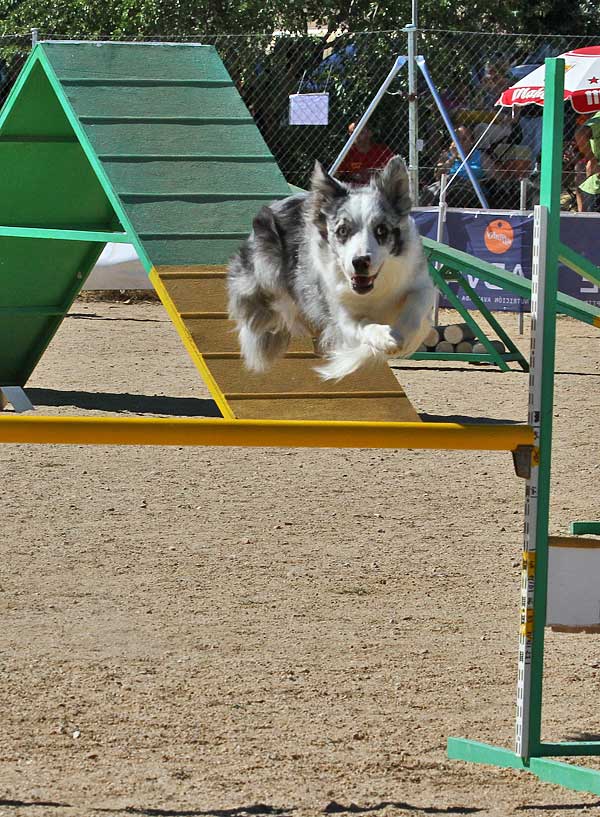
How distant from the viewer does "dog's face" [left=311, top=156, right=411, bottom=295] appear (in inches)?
181

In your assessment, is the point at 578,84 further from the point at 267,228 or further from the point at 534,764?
the point at 534,764

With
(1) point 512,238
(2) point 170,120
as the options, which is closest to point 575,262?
(2) point 170,120

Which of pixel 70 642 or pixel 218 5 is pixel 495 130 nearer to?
pixel 218 5

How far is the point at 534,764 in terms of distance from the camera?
3.77 meters

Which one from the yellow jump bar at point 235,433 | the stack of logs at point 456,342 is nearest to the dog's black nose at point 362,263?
the yellow jump bar at point 235,433

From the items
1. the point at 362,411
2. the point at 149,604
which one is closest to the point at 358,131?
the point at 362,411

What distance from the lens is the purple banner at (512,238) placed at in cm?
1273

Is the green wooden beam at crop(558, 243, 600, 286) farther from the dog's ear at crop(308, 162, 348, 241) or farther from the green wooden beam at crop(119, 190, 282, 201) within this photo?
the green wooden beam at crop(119, 190, 282, 201)

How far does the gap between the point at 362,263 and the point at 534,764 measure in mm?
1885

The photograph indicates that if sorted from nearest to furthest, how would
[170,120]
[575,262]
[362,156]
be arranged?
[575,262] < [170,120] < [362,156]

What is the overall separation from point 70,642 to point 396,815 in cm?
177

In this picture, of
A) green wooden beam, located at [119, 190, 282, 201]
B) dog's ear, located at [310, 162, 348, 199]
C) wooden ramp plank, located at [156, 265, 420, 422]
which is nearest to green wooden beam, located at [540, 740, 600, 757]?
dog's ear, located at [310, 162, 348, 199]

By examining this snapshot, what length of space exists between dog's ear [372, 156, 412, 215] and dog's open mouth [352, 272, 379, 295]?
0.31 metres

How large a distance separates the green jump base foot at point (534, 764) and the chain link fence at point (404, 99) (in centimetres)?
1035
